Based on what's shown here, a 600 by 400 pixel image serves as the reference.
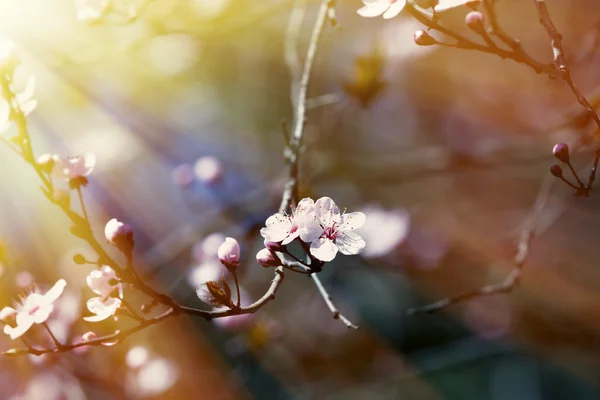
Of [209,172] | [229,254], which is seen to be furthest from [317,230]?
[209,172]

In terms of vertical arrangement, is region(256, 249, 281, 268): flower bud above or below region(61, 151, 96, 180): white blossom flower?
below

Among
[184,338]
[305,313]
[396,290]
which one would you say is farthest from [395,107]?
[184,338]

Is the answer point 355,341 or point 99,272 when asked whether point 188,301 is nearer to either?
point 355,341

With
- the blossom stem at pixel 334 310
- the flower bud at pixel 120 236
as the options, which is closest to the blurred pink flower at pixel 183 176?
the flower bud at pixel 120 236

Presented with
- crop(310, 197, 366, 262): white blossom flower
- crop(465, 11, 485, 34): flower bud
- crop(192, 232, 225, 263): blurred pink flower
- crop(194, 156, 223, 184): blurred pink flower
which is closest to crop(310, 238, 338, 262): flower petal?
crop(310, 197, 366, 262): white blossom flower

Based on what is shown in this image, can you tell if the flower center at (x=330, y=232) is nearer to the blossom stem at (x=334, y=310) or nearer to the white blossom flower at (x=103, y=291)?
the blossom stem at (x=334, y=310)

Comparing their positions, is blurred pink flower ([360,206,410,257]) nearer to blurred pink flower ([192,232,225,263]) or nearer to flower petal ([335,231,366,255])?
blurred pink flower ([192,232,225,263])
